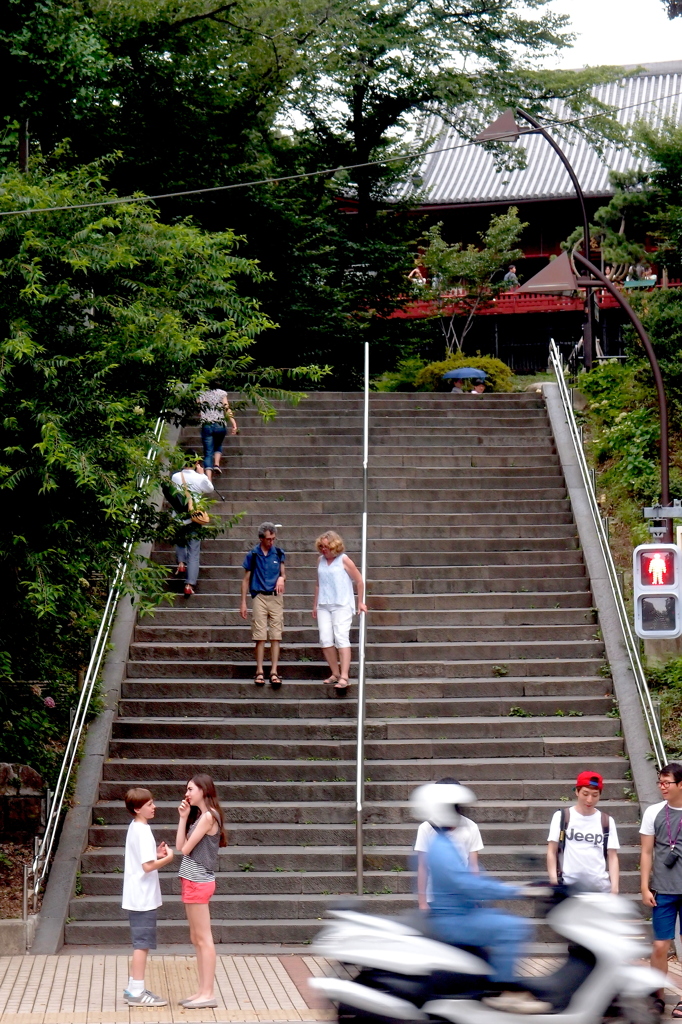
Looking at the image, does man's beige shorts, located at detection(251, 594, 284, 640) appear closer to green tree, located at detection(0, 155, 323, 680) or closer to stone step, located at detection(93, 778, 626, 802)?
stone step, located at detection(93, 778, 626, 802)

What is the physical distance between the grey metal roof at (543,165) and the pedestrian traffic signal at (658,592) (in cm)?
2496

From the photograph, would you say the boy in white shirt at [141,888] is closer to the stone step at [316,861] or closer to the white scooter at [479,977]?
the stone step at [316,861]

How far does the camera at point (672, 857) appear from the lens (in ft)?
28.1

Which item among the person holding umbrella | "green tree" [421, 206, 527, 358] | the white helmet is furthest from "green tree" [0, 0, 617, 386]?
the white helmet

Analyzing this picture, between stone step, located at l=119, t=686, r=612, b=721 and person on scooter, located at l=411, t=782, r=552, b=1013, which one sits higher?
stone step, located at l=119, t=686, r=612, b=721

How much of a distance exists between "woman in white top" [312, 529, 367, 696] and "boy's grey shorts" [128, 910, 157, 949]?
15.6 ft

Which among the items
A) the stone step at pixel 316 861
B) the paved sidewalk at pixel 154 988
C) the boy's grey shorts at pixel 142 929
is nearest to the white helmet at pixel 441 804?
the paved sidewalk at pixel 154 988

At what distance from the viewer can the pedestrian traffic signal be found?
10766 mm

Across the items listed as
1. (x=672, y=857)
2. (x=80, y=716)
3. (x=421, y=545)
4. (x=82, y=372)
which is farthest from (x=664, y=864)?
(x=421, y=545)

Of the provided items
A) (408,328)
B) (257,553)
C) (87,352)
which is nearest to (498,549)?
(257,553)

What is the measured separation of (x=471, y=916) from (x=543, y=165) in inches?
1413

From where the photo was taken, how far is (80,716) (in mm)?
12508

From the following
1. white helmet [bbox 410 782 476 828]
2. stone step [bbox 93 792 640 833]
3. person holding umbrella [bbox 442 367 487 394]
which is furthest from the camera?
person holding umbrella [bbox 442 367 487 394]

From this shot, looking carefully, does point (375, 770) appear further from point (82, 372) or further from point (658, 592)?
point (82, 372)
